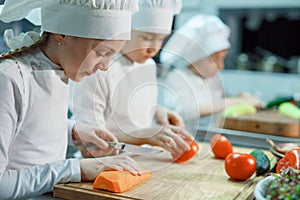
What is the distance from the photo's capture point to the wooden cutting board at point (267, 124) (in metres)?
1.67

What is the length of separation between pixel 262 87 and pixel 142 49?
5.42 ft

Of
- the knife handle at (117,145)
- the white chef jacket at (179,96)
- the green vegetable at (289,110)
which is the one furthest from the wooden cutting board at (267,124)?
the knife handle at (117,145)

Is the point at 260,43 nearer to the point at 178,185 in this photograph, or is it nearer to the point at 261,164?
the point at 261,164

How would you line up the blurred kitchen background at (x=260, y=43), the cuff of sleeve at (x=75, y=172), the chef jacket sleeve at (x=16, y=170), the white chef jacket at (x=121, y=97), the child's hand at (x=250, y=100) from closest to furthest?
the chef jacket sleeve at (x=16, y=170), the cuff of sleeve at (x=75, y=172), the white chef jacket at (x=121, y=97), the child's hand at (x=250, y=100), the blurred kitchen background at (x=260, y=43)

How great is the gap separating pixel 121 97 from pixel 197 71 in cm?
65

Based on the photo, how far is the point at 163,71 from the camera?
3.88 ft

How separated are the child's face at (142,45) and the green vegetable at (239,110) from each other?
2.31 ft

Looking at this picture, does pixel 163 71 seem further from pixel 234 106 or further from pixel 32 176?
pixel 234 106

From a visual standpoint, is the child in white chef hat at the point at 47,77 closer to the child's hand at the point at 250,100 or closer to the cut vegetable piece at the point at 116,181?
the cut vegetable piece at the point at 116,181

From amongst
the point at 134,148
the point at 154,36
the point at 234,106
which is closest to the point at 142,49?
the point at 154,36

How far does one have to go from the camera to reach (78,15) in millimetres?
857

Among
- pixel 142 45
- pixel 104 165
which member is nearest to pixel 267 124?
pixel 142 45

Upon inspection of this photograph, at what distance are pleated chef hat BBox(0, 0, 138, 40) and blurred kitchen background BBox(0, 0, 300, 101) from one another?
171 cm

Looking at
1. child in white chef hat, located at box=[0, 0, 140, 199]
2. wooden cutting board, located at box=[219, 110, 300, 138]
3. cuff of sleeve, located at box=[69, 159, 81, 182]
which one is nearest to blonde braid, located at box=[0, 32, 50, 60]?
child in white chef hat, located at box=[0, 0, 140, 199]
